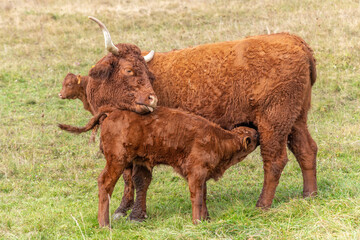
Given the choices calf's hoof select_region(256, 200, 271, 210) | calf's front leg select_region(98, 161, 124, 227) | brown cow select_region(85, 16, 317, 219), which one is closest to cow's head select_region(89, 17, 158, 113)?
brown cow select_region(85, 16, 317, 219)

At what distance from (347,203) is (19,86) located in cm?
962

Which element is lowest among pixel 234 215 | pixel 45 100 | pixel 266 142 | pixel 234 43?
pixel 45 100

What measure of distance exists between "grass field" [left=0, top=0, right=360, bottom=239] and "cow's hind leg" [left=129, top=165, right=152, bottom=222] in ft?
0.76

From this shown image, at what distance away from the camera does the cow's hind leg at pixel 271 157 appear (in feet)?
19.6

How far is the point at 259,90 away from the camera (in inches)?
233

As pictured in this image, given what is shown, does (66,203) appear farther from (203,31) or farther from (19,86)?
(203,31)

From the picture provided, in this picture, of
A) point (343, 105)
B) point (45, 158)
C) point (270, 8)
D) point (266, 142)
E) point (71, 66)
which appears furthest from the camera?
point (270, 8)

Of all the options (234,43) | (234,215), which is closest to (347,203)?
(234,215)

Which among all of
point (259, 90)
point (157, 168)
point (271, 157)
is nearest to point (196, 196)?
point (271, 157)

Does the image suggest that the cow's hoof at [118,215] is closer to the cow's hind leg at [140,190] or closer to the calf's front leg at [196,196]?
the cow's hind leg at [140,190]

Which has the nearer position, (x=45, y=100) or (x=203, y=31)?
(x=45, y=100)

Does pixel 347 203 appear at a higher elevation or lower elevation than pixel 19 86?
higher

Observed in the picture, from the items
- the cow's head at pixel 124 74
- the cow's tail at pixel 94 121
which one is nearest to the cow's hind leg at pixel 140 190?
the cow's tail at pixel 94 121

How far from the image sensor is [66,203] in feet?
21.5
